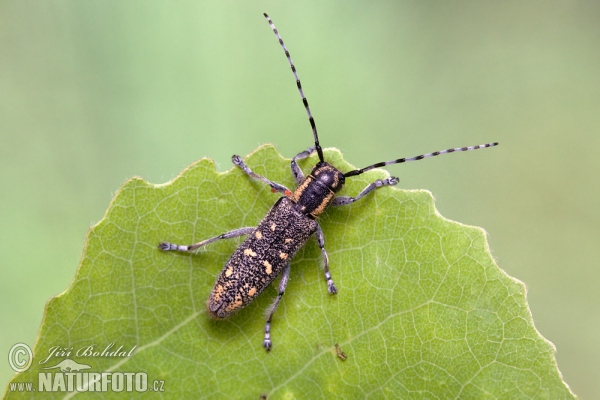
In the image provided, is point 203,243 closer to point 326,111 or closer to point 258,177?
point 258,177

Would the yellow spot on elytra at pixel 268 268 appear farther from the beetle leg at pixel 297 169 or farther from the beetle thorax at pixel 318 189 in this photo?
the beetle leg at pixel 297 169

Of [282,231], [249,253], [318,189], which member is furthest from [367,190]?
[249,253]

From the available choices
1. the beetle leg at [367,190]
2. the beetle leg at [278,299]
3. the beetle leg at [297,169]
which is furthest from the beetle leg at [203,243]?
the beetle leg at [367,190]

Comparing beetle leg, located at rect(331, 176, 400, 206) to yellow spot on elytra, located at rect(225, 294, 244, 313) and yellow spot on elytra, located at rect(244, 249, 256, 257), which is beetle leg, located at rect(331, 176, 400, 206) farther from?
yellow spot on elytra, located at rect(225, 294, 244, 313)

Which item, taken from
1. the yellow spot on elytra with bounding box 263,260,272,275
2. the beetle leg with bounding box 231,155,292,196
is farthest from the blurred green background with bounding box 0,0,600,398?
the yellow spot on elytra with bounding box 263,260,272,275

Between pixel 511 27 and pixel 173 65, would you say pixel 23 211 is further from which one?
pixel 511 27

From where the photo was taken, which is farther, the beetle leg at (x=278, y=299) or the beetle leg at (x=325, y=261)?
the beetle leg at (x=325, y=261)

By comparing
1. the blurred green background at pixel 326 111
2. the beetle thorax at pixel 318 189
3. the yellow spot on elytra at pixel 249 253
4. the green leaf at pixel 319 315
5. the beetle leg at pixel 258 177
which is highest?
the blurred green background at pixel 326 111
